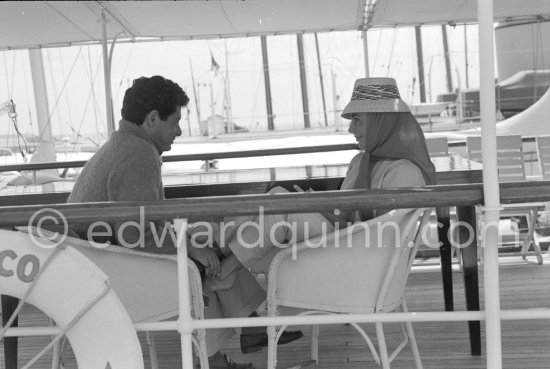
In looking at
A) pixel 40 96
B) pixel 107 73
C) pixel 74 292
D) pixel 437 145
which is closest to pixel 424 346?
pixel 74 292

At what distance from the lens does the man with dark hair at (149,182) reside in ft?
7.64

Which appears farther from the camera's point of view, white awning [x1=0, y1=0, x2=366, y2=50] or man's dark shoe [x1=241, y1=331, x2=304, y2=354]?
white awning [x1=0, y1=0, x2=366, y2=50]

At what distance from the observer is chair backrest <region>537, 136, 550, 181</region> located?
636 cm

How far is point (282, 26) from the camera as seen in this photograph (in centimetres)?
586

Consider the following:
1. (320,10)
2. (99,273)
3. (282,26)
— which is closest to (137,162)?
(99,273)

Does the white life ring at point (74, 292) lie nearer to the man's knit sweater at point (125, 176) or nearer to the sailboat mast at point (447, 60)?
the man's knit sweater at point (125, 176)

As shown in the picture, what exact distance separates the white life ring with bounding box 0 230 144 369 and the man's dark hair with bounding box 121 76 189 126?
0.95 meters

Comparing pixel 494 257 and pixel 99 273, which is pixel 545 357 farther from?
pixel 99 273

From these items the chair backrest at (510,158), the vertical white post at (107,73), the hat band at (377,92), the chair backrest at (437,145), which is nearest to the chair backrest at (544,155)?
the chair backrest at (510,158)

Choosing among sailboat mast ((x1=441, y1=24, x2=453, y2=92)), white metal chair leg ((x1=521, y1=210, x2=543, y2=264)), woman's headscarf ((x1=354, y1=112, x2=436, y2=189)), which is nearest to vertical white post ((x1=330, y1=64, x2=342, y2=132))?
sailboat mast ((x1=441, y1=24, x2=453, y2=92))

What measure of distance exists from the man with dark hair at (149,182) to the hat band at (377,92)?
597 mm

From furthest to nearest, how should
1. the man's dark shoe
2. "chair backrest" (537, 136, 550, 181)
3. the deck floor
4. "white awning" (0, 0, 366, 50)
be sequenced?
"chair backrest" (537, 136, 550, 181) → "white awning" (0, 0, 366, 50) → the deck floor → the man's dark shoe

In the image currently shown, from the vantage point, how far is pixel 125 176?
7.73 ft

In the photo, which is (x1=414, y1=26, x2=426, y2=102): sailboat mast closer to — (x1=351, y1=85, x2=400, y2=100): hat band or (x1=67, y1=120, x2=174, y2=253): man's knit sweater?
(x1=351, y1=85, x2=400, y2=100): hat band
